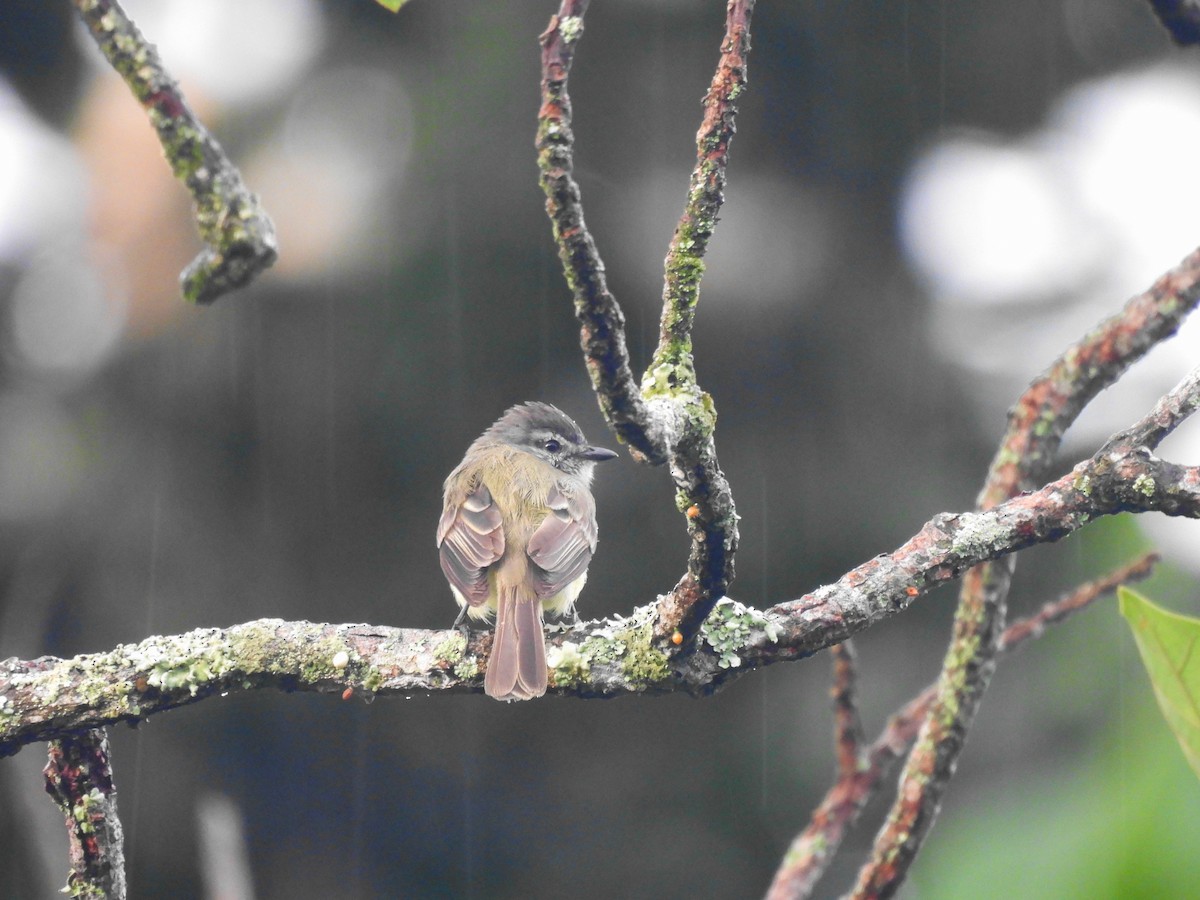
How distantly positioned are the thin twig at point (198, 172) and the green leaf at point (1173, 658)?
1.43 m

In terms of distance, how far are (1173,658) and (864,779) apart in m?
1.22

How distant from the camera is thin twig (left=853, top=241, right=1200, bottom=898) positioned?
8.61ft

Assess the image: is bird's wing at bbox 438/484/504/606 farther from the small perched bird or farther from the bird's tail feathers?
the bird's tail feathers

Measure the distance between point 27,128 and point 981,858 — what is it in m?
5.61

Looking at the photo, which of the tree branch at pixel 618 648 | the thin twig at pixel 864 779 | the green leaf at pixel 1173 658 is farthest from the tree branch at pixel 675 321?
the thin twig at pixel 864 779

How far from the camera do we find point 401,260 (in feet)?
20.3

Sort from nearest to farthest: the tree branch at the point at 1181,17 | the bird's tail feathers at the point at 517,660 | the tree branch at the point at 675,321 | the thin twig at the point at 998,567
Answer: the tree branch at the point at 675,321 → the tree branch at the point at 1181,17 → the thin twig at the point at 998,567 → the bird's tail feathers at the point at 517,660

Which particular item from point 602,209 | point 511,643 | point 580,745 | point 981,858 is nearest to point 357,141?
point 602,209

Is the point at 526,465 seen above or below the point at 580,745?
above

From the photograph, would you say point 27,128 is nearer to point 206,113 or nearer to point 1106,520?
point 206,113

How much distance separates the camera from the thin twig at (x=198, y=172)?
1404 millimetres

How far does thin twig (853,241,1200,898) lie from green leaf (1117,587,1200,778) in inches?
31.7

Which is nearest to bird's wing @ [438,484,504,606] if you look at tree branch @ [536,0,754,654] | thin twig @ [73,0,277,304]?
tree branch @ [536,0,754,654]

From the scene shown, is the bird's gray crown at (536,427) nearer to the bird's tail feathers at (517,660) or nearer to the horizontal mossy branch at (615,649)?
the bird's tail feathers at (517,660)
